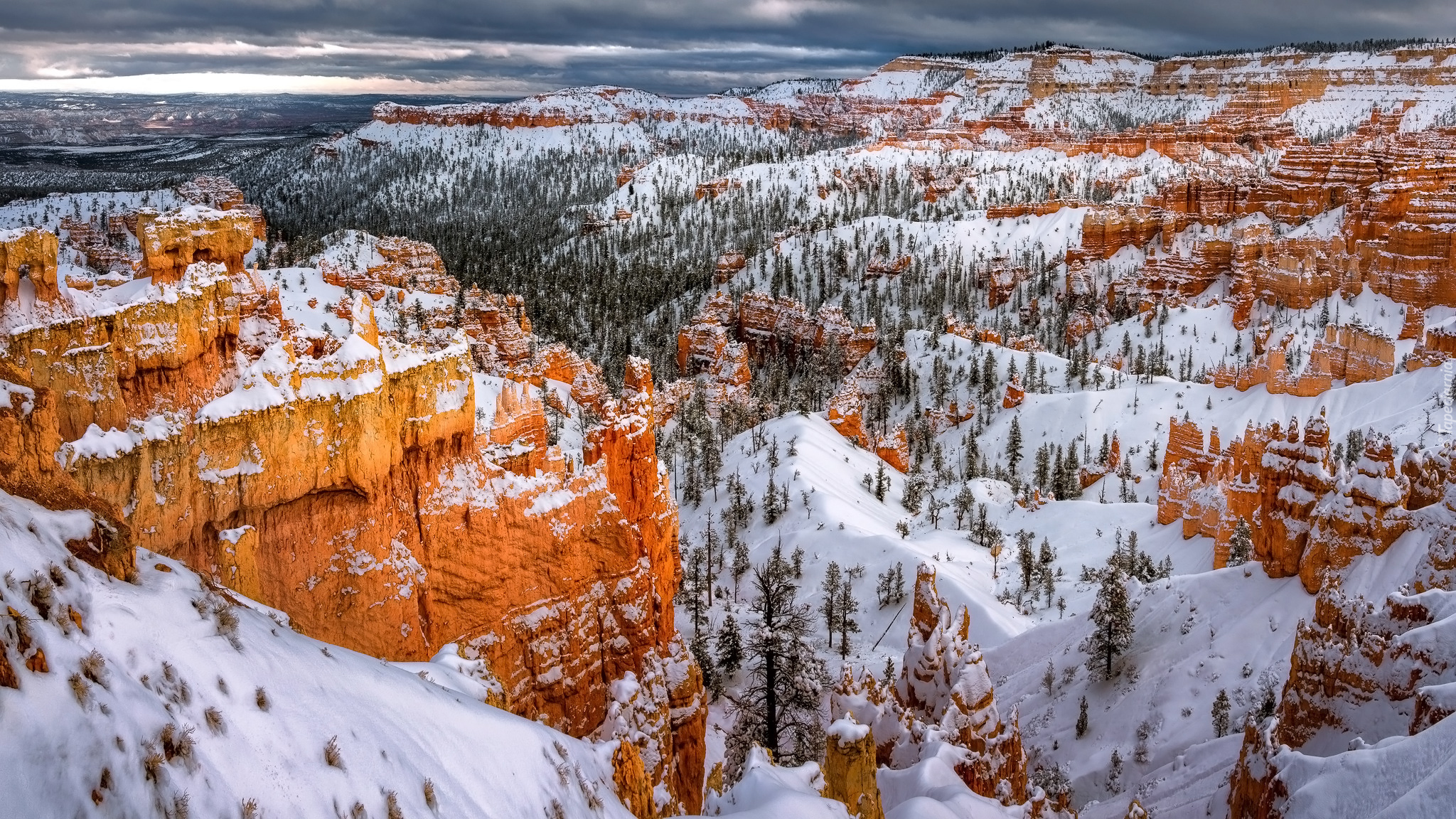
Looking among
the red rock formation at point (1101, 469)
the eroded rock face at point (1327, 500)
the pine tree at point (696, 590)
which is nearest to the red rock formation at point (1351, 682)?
the eroded rock face at point (1327, 500)

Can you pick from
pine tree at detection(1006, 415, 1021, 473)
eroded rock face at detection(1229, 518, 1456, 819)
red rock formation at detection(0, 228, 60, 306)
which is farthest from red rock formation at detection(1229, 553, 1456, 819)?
pine tree at detection(1006, 415, 1021, 473)

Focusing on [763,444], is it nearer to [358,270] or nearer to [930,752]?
[930,752]

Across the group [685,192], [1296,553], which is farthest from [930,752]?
[685,192]

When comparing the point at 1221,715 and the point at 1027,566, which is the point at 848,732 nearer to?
the point at 1221,715

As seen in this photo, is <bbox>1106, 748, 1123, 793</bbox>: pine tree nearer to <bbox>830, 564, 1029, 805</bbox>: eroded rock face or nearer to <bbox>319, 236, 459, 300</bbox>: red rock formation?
<bbox>830, 564, 1029, 805</bbox>: eroded rock face

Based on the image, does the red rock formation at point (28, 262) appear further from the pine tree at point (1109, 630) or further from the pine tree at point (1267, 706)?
the pine tree at point (1109, 630)
